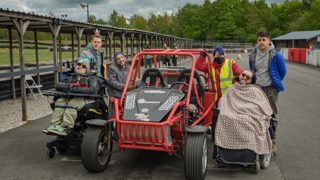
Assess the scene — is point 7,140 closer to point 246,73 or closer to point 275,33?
point 246,73

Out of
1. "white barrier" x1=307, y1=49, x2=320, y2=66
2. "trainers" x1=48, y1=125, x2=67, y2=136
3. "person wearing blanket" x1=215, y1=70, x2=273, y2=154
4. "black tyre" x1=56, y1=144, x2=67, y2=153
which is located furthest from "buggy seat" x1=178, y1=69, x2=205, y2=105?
"white barrier" x1=307, y1=49, x2=320, y2=66

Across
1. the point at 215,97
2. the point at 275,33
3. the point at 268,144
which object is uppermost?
the point at 275,33

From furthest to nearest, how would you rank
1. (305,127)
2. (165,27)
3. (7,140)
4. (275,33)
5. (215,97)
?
(165,27) → (275,33) → (305,127) → (7,140) → (215,97)

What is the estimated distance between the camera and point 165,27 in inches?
5197

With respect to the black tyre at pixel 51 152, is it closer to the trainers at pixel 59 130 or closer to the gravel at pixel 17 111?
Result: the trainers at pixel 59 130

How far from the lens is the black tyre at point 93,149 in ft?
16.0

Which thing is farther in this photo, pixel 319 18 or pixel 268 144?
pixel 319 18

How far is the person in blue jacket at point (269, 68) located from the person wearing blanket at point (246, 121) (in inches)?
18.8

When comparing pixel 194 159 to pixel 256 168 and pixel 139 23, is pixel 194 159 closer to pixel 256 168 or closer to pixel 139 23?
pixel 256 168

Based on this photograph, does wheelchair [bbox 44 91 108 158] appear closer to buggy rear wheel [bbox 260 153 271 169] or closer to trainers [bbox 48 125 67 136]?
trainers [bbox 48 125 67 136]

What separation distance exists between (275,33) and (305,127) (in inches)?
3701

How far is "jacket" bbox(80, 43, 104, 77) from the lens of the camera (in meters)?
6.40

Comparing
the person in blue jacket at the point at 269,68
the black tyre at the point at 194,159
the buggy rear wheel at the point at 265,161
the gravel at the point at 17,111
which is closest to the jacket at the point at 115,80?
the black tyre at the point at 194,159

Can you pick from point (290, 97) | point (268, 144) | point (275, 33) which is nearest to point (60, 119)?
point (268, 144)
